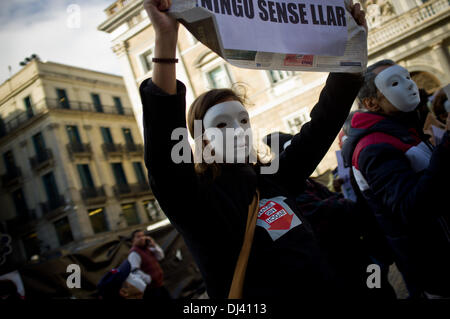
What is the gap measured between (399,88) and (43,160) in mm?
25822

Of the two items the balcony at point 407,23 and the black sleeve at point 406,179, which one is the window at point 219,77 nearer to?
the balcony at point 407,23

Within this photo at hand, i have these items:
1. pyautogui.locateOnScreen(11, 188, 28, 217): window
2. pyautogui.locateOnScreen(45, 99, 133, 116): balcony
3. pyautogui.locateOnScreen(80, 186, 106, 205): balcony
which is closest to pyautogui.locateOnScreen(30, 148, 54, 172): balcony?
pyautogui.locateOnScreen(11, 188, 28, 217): window

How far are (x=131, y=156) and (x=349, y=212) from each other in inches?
1074

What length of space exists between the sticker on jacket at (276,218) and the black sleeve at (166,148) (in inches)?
11.8

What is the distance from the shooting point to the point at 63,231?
76.6 ft

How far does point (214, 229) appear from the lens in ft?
3.57

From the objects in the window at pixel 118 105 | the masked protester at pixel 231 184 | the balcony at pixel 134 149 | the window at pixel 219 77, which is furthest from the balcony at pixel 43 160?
the masked protester at pixel 231 184

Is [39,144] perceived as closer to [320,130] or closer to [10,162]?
[10,162]

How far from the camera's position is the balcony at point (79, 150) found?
2384 centimetres

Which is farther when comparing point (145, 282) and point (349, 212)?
point (145, 282)

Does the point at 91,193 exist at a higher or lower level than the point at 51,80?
lower

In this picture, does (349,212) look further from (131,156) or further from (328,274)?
(131,156)

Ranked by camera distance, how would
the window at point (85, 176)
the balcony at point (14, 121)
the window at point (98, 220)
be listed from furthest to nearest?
the window at point (85, 176) → the window at point (98, 220) → the balcony at point (14, 121)
